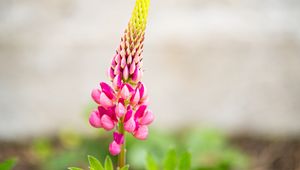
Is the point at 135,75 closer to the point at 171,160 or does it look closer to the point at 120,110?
the point at 120,110

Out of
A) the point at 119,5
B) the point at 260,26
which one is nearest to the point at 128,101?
the point at 119,5

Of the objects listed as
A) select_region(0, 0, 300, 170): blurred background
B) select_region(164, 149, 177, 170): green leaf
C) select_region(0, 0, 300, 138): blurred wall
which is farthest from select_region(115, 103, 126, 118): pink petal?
select_region(0, 0, 300, 138): blurred wall

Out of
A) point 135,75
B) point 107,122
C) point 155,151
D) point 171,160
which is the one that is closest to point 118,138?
point 107,122

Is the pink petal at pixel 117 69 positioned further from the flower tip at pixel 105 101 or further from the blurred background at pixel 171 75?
the blurred background at pixel 171 75

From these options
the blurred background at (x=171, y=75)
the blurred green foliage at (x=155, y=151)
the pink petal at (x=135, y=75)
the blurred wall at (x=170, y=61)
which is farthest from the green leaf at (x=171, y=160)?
the blurred wall at (x=170, y=61)

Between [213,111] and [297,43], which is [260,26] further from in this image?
[213,111]
